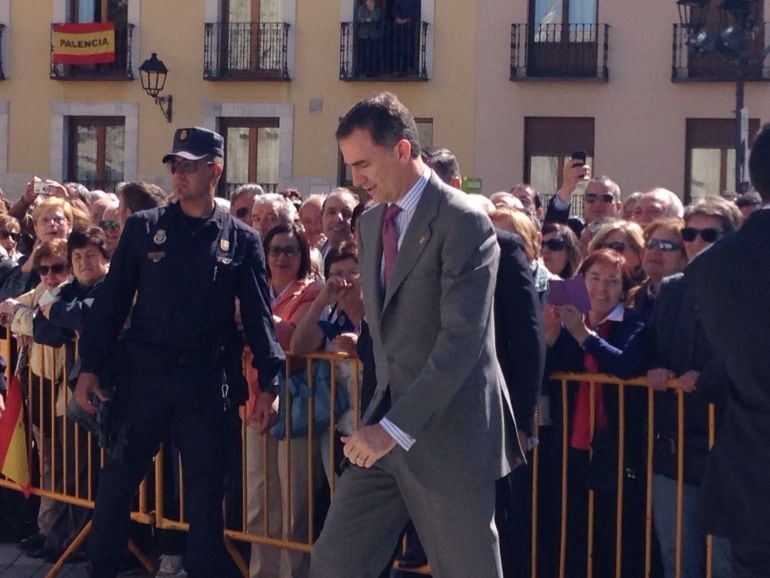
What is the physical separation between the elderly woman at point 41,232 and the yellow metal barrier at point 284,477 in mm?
466

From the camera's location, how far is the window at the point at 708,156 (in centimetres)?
2462

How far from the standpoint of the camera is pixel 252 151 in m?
26.6

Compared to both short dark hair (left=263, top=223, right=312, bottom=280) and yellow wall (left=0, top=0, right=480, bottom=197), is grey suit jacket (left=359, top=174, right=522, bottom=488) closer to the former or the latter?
short dark hair (left=263, top=223, right=312, bottom=280)

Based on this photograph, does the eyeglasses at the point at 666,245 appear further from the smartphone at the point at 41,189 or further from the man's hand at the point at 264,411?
the smartphone at the point at 41,189

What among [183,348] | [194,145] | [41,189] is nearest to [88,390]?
[183,348]

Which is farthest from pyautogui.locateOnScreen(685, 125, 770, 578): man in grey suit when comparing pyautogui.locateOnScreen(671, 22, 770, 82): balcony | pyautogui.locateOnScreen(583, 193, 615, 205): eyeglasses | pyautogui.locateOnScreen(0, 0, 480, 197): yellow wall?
pyautogui.locateOnScreen(0, 0, 480, 197): yellow wall

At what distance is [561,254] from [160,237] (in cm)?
241

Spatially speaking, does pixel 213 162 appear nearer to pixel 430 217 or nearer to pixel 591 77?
pixel 430 217

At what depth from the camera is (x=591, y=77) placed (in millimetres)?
24906

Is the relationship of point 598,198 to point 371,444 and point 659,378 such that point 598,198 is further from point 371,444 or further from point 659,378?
point 371,444

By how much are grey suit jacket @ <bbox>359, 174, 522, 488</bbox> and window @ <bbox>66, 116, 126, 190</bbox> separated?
918 inches

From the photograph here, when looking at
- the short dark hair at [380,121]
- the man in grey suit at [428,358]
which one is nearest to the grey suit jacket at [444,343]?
the man in grey suit at [428,358]

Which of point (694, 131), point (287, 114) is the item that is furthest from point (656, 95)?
point (287, 114)

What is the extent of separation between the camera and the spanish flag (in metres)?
7.13
